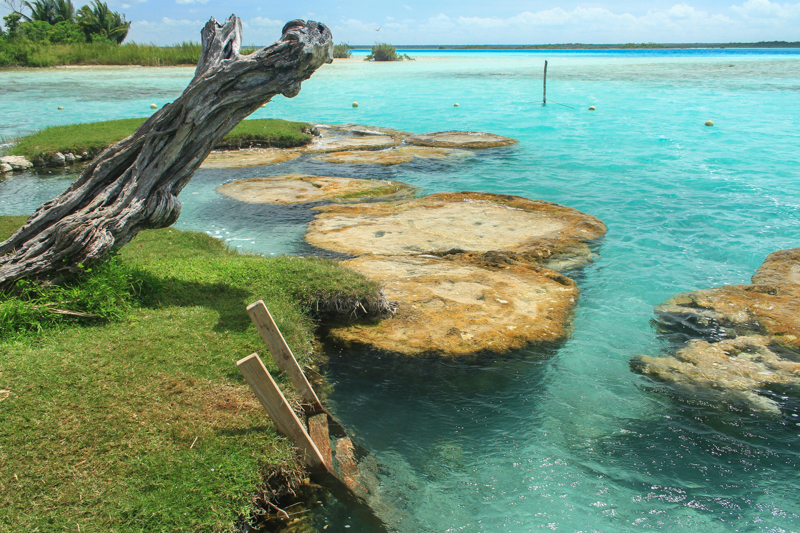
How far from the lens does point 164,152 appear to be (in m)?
5.91

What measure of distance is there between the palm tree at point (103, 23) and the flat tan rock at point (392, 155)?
4974cm

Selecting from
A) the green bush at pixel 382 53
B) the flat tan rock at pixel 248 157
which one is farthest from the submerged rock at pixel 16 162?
the green bush at pixel 382 53

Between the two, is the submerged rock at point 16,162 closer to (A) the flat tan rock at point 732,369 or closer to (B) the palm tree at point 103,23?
(A) the flat tan rock at point 732,369

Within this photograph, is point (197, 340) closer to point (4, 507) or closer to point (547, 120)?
point (4, 507)

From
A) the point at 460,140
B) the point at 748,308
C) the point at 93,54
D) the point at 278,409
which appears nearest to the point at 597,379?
the point at 748,308

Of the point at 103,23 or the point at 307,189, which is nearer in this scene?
the point at 307,189

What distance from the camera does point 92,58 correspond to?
52.6m

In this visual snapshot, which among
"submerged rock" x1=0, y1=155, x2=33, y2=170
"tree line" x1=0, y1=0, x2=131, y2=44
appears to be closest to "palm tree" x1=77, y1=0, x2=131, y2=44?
"tree line" x1=0, y1=0, x2=131, y2=44

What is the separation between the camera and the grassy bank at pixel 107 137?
16.5 m

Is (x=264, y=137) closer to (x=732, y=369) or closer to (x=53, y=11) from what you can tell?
(x=732, y=369)

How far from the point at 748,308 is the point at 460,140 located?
15.5m

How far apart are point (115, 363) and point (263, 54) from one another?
352 cm

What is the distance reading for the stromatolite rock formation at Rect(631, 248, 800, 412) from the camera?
5.82 metres

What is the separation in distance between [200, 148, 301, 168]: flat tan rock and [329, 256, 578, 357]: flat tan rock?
368 inches
